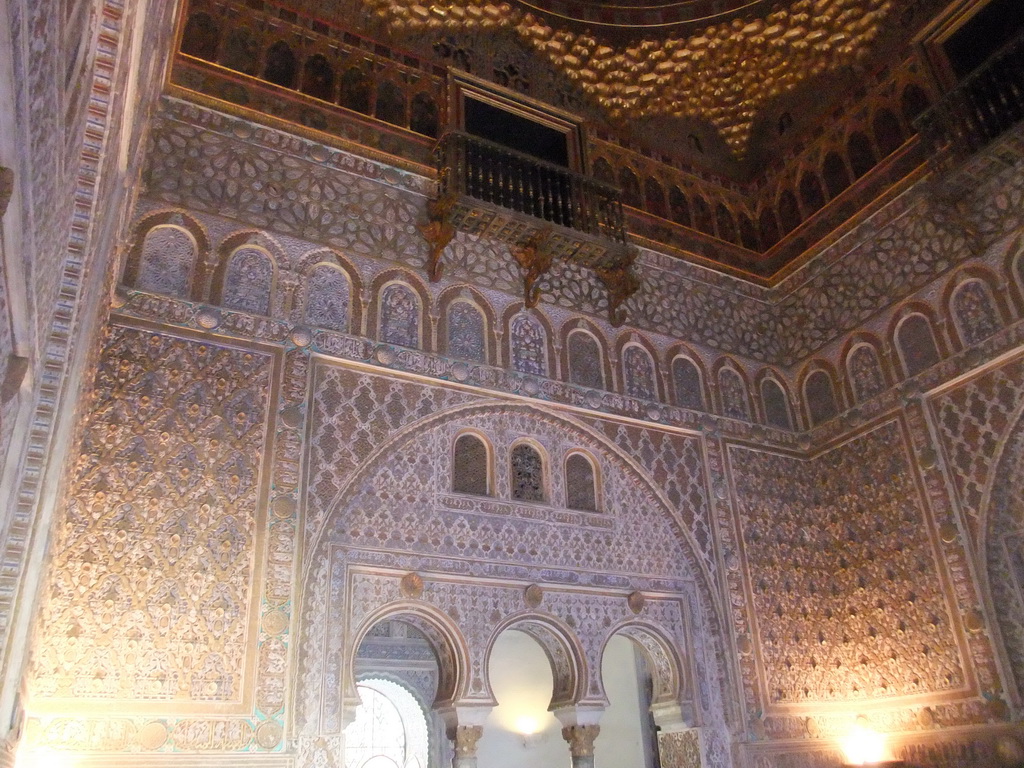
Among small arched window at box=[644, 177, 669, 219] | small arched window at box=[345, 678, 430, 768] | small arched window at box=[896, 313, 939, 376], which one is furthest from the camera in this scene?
Result: small arched window at box=[345, 678, 430, 768]

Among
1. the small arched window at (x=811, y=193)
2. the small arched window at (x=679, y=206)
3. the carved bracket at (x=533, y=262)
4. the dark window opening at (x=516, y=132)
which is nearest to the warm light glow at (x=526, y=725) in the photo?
the carved bracket at (x=533, y=262)

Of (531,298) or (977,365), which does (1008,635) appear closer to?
(977,365)

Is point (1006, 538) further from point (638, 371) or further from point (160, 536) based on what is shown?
point (160, 536)

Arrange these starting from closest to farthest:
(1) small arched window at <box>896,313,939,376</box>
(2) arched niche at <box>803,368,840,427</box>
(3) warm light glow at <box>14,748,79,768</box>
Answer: (3) warm light glow at <box>14,748,79,768</box>
(1) small arched window at <box>896,313,939,376</box>
(2) arched niche at <box>803,368,840,427</box>

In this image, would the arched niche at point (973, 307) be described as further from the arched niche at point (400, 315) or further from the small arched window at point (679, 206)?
the arched niche at point (400, 315)

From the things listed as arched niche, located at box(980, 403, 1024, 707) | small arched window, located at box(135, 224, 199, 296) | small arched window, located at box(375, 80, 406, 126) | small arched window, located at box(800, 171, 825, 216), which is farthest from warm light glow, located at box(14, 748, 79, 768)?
small arched window, located at box(800, 171, 825, 216)

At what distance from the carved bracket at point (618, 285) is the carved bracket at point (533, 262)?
0.65 metres

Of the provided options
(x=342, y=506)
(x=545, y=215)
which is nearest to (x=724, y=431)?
(x=545, y=215)

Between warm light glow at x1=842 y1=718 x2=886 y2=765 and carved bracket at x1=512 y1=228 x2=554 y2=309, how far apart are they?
4.52 meters

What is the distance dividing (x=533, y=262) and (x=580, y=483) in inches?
78.8

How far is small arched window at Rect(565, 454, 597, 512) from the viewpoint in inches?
254

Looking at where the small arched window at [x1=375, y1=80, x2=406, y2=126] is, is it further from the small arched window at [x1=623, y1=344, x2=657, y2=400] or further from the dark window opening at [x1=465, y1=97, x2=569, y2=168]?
the small arched window at [x1=623, y1=344, x2=657, y2=400]

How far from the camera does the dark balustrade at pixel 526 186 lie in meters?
6.84

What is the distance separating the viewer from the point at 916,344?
6996 mm
